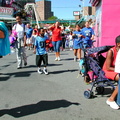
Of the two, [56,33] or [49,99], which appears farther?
[56,33]

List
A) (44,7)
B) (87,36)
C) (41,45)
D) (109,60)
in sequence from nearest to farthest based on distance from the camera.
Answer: (109,60) < (41,45) < (87,36) < (44,7)

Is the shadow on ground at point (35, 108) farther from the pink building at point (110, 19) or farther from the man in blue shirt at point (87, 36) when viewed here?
the pink building at point (110, 19)

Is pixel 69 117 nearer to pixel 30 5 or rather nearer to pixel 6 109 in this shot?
pixel 6 109

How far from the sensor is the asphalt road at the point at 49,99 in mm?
3998

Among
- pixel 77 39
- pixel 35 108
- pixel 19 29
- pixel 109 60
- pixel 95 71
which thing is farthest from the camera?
pixel 77 39

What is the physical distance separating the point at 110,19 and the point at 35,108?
6599 mm

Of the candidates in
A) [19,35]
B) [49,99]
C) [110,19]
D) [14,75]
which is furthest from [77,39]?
[49,99]

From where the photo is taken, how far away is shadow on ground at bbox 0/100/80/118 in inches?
161

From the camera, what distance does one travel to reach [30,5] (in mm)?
60250

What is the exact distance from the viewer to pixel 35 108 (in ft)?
14.2

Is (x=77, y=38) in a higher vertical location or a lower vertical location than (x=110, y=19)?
lower

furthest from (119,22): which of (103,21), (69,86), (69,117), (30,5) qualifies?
(30,5)

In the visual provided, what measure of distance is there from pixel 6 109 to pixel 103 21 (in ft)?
Result: 22.1

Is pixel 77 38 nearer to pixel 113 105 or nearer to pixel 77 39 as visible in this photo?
pixel 77 39
